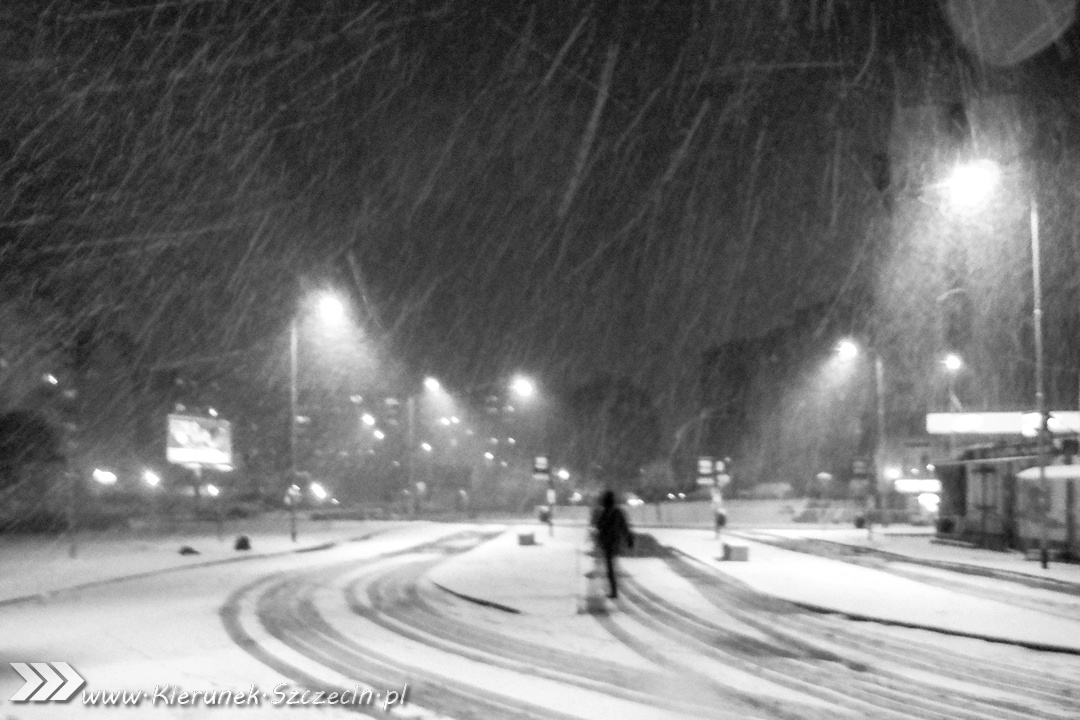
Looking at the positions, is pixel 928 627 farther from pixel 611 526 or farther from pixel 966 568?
pixel 966 568

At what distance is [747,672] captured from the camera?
1113 cm

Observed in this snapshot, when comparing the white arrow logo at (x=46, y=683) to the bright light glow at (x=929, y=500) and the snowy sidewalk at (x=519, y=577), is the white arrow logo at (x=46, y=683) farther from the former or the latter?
the bright light glow at (x=929, y=500)

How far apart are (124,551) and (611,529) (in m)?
23.0

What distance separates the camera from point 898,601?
59.8 ft

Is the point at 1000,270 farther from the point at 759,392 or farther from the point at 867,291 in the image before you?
the point at 759,392

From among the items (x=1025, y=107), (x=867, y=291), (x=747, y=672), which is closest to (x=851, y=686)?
(x=747, y=672)

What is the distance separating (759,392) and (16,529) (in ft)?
214

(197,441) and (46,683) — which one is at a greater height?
(197,441)


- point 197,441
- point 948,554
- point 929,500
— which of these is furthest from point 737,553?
point 929,500

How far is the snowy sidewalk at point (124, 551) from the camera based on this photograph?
23.8 meters

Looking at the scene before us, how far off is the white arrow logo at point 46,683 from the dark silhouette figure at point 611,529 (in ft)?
28.6

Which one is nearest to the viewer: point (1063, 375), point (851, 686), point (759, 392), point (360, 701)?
point (360, 701)

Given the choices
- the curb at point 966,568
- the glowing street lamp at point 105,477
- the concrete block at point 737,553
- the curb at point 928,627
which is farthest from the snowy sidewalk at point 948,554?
the glowing street lamp at point 105,477

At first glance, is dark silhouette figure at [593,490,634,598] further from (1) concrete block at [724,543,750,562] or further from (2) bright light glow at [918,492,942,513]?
(2) bright light glow at [918,492,942,513]
